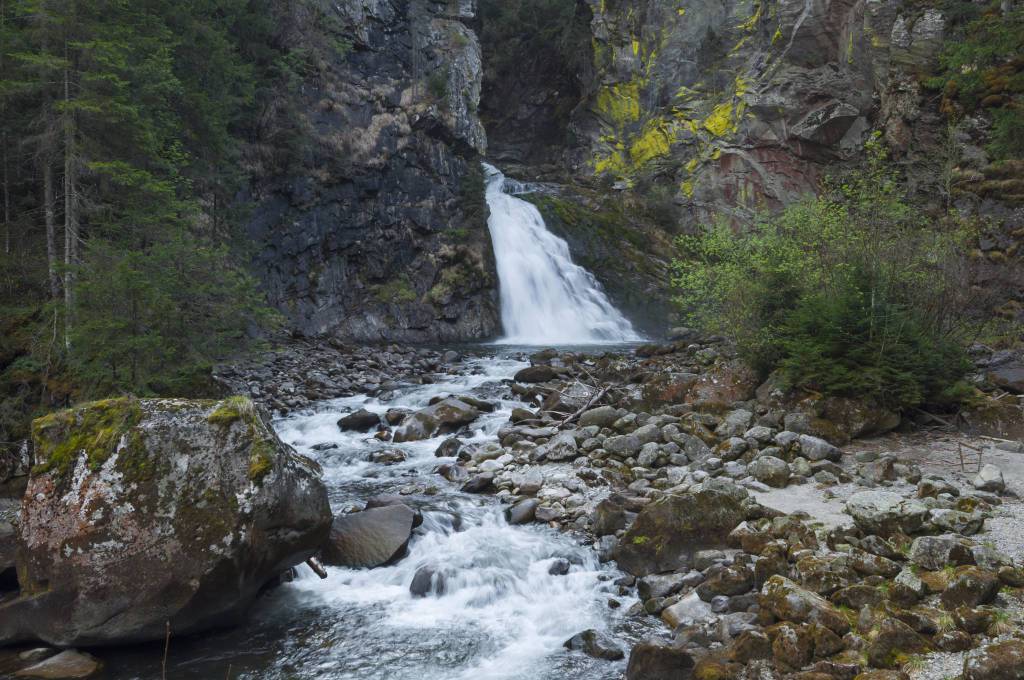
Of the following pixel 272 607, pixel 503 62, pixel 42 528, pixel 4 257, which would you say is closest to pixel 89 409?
pixel 42 528

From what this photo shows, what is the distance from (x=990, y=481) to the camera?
19.9ft

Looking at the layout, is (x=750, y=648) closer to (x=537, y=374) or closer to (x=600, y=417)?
(x=600, y=417)

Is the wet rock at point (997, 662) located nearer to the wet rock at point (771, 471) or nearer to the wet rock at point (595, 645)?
the wet rock at point (595, 645)

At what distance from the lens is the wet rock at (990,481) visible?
19.8 ft

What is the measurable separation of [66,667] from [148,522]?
117cm

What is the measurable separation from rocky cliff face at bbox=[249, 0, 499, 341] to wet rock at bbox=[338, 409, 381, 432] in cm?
1118

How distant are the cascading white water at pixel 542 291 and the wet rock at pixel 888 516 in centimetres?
1885

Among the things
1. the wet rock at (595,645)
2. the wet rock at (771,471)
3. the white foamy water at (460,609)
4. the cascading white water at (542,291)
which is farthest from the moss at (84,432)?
the cascading white water at (542,291)

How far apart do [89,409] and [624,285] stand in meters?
25.5

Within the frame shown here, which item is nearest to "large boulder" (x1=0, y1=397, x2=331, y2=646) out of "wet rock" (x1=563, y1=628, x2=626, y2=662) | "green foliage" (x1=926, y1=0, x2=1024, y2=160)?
"wet rock" (x1=563, y1=628, x2=626, y2=662)

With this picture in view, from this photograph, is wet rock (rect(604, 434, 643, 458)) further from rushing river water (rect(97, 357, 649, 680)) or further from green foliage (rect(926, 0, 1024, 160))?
green foliage (rect(926, 0, 1024, 160))

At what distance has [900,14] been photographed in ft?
81.9

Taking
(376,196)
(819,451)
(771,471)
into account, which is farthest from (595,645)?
(376,196)

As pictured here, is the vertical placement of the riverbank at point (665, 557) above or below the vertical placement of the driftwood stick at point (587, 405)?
below
